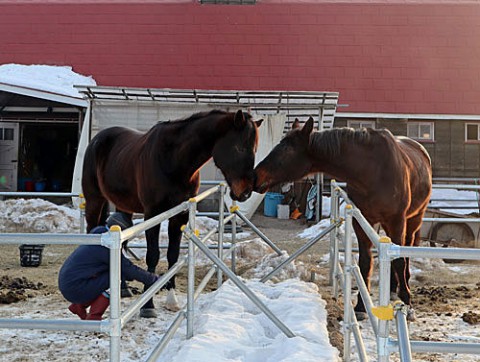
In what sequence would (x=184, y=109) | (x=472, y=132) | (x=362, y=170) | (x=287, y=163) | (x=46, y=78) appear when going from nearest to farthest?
(x=362, y=170), (x=287, y=163), (x=184, y=109), (x=46, y=78), (x=472, y=132)

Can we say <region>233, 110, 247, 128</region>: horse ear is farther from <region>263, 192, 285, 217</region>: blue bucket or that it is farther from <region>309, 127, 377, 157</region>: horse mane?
<region>263, 192, 285, 217</region>: blue bucket

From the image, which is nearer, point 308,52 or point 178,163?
point 178,163

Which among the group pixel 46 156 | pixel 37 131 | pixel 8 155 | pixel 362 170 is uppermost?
pixel 37 131

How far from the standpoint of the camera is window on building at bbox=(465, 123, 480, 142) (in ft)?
52.9

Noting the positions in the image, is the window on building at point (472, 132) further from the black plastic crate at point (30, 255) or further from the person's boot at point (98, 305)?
the person's boot at point (98, 305)

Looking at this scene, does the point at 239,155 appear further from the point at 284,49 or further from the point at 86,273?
the point at 284,49

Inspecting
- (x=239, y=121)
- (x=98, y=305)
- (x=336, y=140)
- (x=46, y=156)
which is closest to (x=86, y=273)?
(x=98, y=305)

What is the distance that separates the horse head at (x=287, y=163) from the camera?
191 inches

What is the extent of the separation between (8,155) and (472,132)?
15167mm

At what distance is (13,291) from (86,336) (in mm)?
1979

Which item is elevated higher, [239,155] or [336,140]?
[336,140]

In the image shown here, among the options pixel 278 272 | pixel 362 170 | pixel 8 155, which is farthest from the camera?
pixel 8 155

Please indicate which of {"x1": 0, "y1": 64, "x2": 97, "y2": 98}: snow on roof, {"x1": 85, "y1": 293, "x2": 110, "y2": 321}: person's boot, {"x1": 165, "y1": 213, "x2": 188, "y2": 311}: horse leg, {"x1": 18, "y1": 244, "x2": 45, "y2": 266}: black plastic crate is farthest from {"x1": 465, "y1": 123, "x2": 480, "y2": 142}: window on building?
{"x1": 85, "y1": 293, "x2": 110, "y2": 321}: person's boot

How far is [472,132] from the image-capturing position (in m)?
16.2
